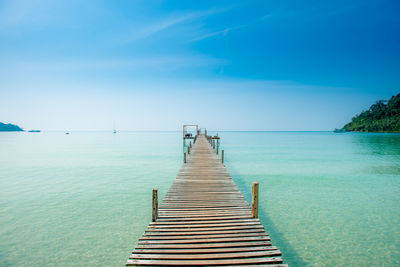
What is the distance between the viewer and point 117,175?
57.5 ft

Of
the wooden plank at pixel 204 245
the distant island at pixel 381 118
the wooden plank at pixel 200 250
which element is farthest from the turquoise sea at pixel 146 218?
the distant island at pixel 381 118

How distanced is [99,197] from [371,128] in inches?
5851

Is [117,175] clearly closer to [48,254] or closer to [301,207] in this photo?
[48,254]

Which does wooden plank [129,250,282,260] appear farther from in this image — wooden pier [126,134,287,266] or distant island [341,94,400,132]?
distant island [341,94,400,132]

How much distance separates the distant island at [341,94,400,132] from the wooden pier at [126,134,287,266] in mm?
133336

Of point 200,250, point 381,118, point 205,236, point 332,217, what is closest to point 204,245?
point 200,250

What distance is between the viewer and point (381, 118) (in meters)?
118

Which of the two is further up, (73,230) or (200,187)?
(200,187)

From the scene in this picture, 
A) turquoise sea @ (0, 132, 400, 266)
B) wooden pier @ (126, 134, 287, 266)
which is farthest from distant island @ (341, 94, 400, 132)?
wooden pier @ (126, 134, 287, 266)

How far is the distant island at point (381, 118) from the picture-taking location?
10730cm

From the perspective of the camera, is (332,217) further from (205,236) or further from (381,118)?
(381,118)

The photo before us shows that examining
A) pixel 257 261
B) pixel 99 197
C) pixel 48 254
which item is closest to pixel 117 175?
pixel 99 197

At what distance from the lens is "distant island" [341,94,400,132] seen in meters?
107

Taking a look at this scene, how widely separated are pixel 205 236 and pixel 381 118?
15108cm
